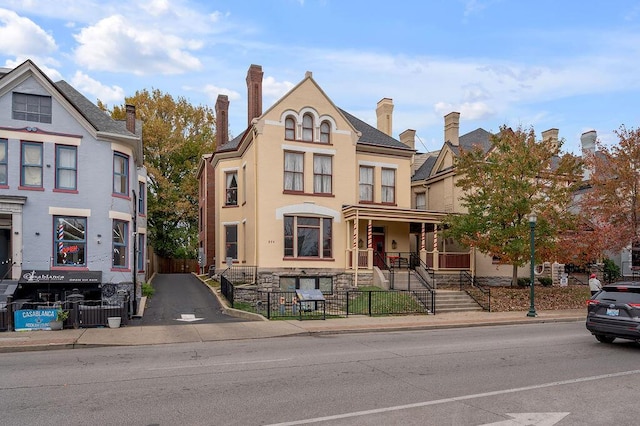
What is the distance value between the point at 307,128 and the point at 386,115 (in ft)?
31.6

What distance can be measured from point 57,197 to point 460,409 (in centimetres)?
1950

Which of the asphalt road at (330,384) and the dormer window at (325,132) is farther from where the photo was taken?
the dormer window at (325,132)

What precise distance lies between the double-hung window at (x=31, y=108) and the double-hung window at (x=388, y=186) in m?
17.5

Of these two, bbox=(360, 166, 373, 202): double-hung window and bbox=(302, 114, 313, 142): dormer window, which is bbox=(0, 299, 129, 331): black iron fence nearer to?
bbox=(302, 114, 313, 142): dormer window

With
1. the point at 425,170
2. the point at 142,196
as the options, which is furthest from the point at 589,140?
the point at 142,196

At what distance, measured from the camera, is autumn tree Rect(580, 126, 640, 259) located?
2478cm

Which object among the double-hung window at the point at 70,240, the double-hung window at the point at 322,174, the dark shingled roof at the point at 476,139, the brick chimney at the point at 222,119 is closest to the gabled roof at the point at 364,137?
the double-hung window at the point at 322,174

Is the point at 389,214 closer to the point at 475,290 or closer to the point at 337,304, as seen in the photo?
the point at 475,290

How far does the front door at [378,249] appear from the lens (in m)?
28.2

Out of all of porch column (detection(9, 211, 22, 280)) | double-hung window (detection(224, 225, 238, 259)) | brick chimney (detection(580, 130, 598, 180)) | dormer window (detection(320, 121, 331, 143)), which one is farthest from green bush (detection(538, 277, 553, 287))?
porch column (detection(9, 211, 22, 280))

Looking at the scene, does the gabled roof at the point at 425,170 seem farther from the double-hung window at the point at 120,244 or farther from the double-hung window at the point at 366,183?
the double-hung window at the point at 120,244

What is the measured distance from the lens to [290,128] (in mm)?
26516

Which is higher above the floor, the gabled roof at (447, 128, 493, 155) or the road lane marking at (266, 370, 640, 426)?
the gabled roof at (447, 128, 493, 155)

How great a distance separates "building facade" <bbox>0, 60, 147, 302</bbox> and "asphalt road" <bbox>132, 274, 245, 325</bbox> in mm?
1530
